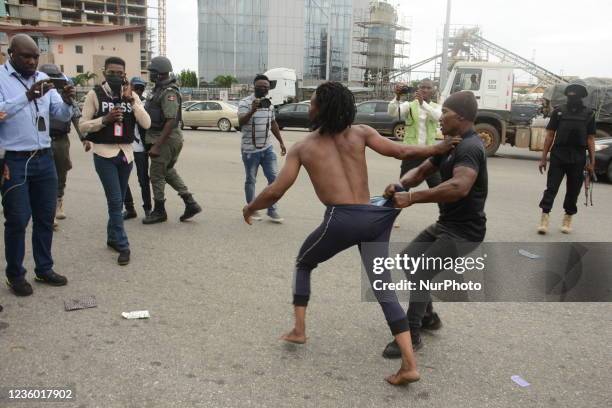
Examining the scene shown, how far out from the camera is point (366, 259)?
297 cm

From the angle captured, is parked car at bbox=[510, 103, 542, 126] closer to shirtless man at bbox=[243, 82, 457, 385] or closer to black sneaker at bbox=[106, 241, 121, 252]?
black sneaker at bbox=[106, 241, 121, 252]

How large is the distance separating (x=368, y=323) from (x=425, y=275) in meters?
0.69

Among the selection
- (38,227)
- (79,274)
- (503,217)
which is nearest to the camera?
(38,227)

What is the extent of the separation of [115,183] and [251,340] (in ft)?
7.30

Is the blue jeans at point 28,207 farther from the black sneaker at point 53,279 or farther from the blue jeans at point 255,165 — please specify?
the blue jeans at point 255,165

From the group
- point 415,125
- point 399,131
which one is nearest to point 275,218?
point 415,125

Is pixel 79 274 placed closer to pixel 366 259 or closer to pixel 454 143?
pixel 366 259

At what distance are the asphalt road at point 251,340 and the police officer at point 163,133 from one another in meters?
0.72

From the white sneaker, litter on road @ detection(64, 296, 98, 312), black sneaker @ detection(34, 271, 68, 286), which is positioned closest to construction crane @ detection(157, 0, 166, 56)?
the white sneaker

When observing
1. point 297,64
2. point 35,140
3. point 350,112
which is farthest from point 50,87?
point 297,64

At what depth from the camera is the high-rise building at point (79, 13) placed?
79.3 m

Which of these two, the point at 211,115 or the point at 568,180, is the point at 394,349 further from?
the point at 211,115

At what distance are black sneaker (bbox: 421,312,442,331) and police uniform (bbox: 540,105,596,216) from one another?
3.37 metres

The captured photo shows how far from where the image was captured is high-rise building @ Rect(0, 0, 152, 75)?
3123 inches
